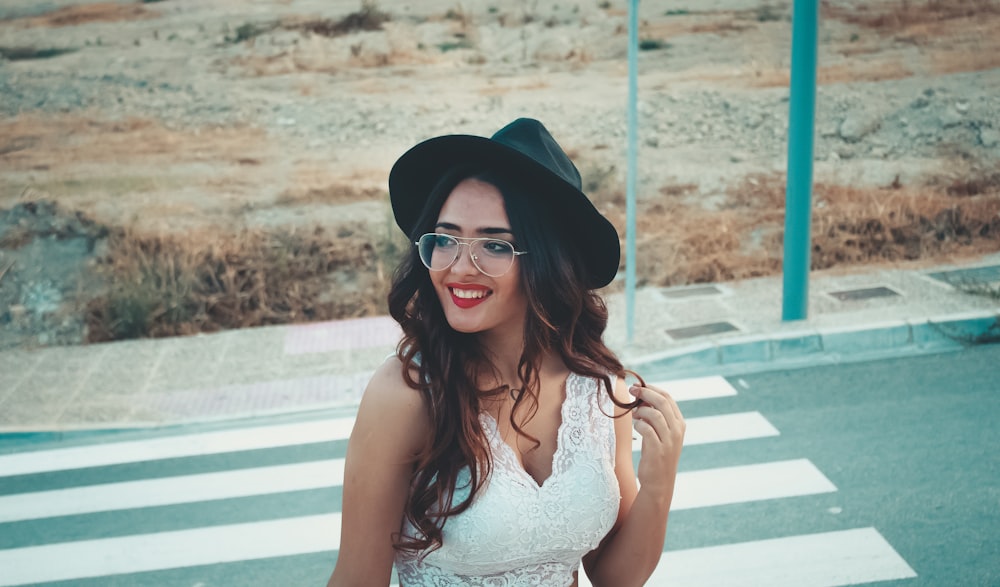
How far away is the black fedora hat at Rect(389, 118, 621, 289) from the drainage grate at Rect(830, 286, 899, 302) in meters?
6.11

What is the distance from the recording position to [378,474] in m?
2.26

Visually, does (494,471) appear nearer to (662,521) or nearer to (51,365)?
(662,521)

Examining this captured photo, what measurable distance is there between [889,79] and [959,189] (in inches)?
153

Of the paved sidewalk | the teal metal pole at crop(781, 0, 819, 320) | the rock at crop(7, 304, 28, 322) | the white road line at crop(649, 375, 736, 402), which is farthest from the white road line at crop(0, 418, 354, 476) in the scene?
the teal metal pole at crop(781, 0, 819, 320)

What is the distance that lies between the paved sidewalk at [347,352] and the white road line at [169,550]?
153 centimetres

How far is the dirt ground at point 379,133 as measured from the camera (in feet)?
31.6

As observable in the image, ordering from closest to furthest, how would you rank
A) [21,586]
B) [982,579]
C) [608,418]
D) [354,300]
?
[608,418] → [982,579] → [21,586] → [354,300]

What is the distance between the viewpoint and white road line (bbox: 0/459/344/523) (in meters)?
5.74

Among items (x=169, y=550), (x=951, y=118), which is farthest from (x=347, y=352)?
(x=951, y=118)

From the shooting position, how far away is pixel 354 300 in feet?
30.5

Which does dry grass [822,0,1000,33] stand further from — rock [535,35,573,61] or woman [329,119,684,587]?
woman [329,119,684,587]

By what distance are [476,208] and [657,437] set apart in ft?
2.19

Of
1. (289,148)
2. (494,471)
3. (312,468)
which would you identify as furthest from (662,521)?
(289,148)

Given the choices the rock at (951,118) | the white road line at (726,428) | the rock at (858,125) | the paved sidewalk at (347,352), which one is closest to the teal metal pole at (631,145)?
the paved sidewalk at (347,352)
